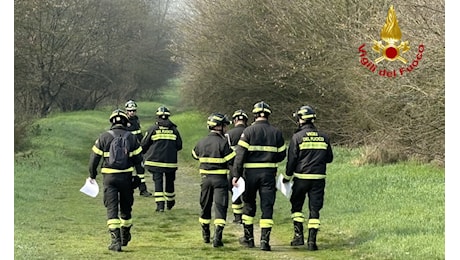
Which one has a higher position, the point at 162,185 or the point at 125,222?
the point at 162,185

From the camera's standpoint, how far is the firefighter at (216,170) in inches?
428

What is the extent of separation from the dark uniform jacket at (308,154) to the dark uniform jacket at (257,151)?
0.94ft

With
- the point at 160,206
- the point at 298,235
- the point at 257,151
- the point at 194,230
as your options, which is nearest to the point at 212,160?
the point at 257,151

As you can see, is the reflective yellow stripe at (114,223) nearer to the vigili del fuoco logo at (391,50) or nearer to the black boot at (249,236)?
the black boot at (249,236)

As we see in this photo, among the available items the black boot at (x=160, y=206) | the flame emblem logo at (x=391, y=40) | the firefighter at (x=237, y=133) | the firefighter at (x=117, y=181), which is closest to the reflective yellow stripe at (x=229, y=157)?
the firefighter at (x=117, y=181)

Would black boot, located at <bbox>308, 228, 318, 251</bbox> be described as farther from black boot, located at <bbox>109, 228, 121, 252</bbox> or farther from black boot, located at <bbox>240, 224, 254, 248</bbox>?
black boot, located at <bbox>109, 228, 121, 252</bbox>

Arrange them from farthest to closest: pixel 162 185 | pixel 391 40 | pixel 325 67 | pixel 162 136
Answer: pixel 325 67 < pixel 391 40 < pixel 162 185 < pixel 162 136

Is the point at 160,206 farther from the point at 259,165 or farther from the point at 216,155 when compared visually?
the point at 259,165

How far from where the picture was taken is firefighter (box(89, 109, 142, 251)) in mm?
10484

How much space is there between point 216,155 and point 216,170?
24cm

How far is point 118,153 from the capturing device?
34.3ft

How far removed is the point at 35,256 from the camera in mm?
9906

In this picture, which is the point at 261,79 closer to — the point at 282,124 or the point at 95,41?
the point at 282,124

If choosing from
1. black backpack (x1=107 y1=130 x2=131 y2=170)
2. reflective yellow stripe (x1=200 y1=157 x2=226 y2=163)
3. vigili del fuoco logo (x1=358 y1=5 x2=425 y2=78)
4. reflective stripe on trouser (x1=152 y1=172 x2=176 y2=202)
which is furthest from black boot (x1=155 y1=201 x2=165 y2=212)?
vigili del fuoco logo (x1=358 y1=5 x2=425 y2=78)
